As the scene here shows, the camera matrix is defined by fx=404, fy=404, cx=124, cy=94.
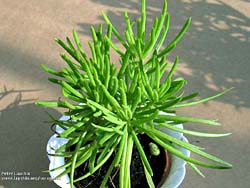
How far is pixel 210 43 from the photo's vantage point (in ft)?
3.41

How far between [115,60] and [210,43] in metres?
0.25

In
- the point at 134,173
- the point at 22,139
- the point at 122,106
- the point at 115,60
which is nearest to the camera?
the point at 122,106

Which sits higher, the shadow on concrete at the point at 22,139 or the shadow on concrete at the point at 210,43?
the shadow on concrete at the point at 210,43

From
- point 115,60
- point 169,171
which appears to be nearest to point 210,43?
point 115,60

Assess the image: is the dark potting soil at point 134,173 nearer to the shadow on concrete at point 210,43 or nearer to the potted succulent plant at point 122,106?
the potted succulent plant at point 122,106

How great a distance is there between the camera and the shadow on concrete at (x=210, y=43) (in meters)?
0.97

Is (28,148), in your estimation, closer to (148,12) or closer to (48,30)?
(48,30)

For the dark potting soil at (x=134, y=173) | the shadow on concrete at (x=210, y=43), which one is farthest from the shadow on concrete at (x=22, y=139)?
the shadow on concrete at (x=210, y=43)

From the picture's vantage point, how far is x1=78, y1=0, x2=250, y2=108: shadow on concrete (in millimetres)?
967

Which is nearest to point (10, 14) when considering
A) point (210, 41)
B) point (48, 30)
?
point (48, 30)

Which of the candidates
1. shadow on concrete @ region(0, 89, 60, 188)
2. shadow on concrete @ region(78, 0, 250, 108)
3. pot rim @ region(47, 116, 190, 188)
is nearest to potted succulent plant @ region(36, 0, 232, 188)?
pot rim @ region(47, 116, 190, 188)

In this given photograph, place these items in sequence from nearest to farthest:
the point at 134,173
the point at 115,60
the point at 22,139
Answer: the point at 134,173 → the point at 22,139 → the point at 115,60

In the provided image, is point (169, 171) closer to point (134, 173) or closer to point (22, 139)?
point (134, 173)

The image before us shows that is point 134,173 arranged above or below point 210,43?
below
